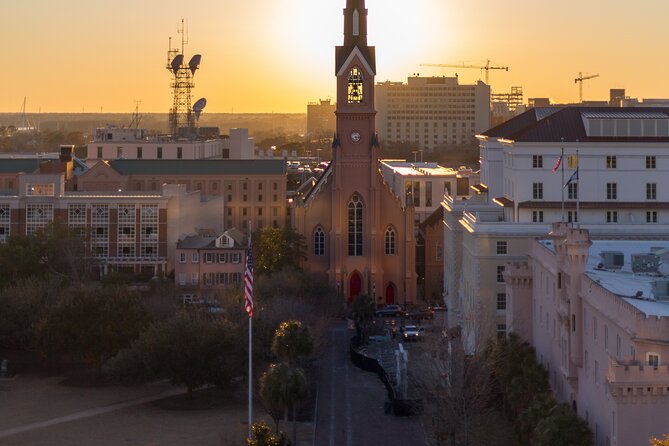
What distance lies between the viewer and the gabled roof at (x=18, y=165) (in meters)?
154

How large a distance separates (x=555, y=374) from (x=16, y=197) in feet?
246

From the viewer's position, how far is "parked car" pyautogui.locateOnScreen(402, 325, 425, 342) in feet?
339

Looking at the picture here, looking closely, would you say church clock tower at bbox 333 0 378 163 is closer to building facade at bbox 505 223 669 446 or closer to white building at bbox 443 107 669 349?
white building at bbox 443 107 669 349

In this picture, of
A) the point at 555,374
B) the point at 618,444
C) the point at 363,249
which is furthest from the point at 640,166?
the point at 618,444

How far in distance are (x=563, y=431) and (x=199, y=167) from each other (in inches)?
4194

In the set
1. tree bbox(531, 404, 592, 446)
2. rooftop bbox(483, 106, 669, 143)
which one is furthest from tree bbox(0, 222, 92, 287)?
tree bbox(531, 404, 592, 446)

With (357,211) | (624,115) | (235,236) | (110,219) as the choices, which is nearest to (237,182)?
(110,219)

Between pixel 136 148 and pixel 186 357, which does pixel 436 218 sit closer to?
pixel 136 148

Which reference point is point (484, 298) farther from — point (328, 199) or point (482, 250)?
point (328, 199)

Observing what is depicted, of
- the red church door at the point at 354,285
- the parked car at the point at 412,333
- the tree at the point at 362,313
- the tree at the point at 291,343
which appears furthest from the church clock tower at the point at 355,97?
the tree at the point at 291,343

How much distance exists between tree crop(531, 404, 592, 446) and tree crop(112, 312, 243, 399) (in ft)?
100

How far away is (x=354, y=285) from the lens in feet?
419

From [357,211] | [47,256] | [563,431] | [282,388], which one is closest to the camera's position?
Result: [563,431]

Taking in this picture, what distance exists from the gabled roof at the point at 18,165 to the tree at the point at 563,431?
341 ft
